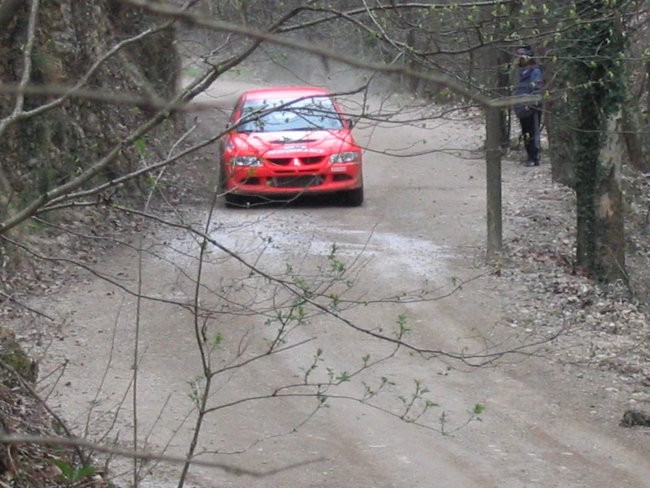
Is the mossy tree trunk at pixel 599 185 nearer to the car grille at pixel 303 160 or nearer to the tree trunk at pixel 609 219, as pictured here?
the tree trunk at pixel 609 219

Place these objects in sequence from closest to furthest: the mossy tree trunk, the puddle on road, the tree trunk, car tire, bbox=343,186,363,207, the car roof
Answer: the puddle on road < the mossy tree trunk < the tree trunk < the car roof < car tire, bbox=343,186,363,207

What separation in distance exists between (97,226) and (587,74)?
21.2 ft

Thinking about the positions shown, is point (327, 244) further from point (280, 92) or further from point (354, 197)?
point (280, 92)

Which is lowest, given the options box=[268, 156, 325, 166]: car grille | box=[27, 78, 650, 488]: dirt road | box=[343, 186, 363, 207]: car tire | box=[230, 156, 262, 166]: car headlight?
box=[27, 78, 650, 488]: dirt road

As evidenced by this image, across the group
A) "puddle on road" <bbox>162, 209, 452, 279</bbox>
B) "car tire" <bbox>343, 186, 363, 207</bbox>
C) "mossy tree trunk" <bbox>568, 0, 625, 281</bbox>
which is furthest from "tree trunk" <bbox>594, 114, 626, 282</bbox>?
"car tire" <bbox>343, 186, 363, 207</bbox>

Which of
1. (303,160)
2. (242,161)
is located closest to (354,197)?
(303,160)

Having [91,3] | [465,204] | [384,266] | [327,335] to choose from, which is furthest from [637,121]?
[327,335]

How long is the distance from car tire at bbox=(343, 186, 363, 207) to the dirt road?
6.14ft

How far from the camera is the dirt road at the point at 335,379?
24.7 ft

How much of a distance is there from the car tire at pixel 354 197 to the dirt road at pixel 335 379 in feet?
6.14

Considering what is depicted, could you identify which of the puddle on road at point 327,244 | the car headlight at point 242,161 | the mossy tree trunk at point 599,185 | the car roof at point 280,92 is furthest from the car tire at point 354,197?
the car headlight at point 242,161

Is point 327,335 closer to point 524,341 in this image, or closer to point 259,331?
point 259,331

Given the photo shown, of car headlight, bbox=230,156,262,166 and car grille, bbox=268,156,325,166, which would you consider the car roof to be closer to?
car grille, bbox=268,156,325,166

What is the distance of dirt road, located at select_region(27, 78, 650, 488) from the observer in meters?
7.53
